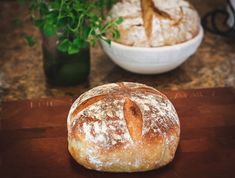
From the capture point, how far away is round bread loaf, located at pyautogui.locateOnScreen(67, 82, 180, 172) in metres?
0.85

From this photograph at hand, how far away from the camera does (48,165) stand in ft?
2.95

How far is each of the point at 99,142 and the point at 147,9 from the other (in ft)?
1.65

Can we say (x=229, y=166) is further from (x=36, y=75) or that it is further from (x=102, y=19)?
(x=36, y=75)

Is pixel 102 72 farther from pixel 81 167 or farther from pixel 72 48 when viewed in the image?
pixel 81 167

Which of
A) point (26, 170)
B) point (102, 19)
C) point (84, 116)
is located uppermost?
point (102, 19)

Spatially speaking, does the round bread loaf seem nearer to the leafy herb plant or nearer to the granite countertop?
the leafy herb plant

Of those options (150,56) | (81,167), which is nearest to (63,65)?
(150,56)

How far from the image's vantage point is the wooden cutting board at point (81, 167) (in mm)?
887

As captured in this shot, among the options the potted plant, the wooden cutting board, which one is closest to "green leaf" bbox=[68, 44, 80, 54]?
the potted plant

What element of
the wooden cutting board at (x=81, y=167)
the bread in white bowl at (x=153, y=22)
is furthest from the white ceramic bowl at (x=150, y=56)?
the wooden cutting board at (x=81, y=167)

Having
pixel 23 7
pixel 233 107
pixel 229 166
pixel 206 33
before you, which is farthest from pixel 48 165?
pixel 23 7

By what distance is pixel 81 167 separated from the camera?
90 centimetres

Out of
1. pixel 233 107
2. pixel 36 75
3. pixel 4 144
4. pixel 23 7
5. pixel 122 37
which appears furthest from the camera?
pixel 23 7

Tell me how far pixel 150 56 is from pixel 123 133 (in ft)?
1.33
